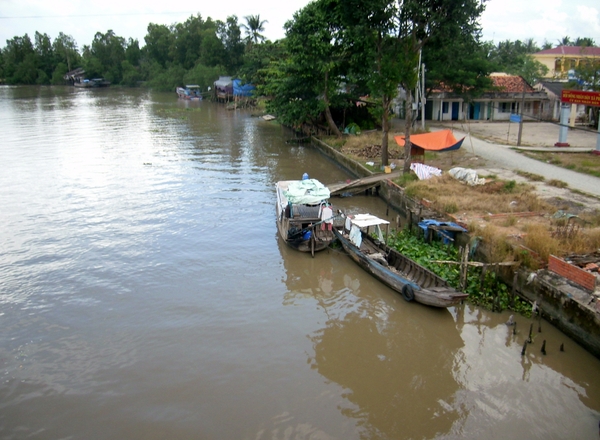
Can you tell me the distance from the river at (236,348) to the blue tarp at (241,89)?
154 ft

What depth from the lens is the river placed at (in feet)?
27.5

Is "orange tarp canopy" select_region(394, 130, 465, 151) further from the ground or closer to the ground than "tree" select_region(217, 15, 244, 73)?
closer to the ground

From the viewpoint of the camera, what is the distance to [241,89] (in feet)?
212

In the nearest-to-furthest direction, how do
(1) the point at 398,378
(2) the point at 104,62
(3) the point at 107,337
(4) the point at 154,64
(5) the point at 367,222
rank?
1. (1) the point at 398,378
2. (3) the point at 107,337
3. (5) the point at 367,222
4. (4) the point at 154,64
5. (2) the point at 104,62

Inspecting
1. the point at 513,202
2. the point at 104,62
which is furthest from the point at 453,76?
the point at 104,62

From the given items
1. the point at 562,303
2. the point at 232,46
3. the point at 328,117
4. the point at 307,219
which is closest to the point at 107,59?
the point at 232,46

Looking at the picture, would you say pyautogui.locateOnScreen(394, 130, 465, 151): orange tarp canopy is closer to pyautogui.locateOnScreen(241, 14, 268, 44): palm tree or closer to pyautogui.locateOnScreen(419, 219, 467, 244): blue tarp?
pyautogui.locateOnScreen(419, 219, 467, 244): blue tarp

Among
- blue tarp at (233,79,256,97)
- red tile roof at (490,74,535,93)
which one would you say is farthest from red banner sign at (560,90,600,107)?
blue tarp at (233,79,256,97)

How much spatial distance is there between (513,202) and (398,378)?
911 cm

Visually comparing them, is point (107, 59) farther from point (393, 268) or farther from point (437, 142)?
point (393, 268)

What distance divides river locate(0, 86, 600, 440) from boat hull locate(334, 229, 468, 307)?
371 mm

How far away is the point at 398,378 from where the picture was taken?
950cm

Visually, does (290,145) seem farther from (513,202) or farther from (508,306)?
(508,306)

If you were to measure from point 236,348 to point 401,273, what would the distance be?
16.6 feet
